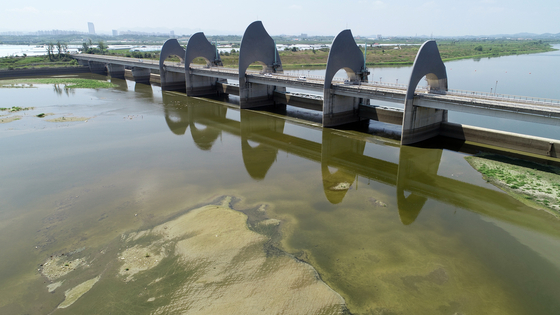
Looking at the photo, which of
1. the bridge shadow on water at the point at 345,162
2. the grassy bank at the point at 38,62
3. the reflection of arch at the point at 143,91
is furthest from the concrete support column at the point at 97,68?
the bridge shadow on water at the point at 345,162

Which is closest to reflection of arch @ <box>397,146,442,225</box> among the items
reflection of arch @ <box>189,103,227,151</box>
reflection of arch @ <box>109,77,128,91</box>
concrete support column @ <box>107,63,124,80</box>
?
reflection of arch @ <box>189,103,227,151</box>

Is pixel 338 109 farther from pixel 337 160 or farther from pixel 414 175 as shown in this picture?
pixel 414 175

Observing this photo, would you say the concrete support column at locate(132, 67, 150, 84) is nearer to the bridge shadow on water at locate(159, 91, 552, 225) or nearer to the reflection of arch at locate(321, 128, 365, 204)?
the bridge shadow on water at locate(159, 91, 552, 225)

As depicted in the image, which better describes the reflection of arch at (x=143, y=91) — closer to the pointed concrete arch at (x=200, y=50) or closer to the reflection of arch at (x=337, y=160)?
the pointed concrete arch at (x=200, y=50)

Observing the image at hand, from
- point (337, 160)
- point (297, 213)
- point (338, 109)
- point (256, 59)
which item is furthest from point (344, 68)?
point (297, 213)

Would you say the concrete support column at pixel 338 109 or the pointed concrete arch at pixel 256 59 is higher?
the pointed concrete arch at pixel 256 59

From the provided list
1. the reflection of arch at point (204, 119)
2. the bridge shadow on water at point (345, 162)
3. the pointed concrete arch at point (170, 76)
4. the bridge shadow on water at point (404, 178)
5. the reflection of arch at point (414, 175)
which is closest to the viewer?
the bridge shadow on water at point (404, 178)

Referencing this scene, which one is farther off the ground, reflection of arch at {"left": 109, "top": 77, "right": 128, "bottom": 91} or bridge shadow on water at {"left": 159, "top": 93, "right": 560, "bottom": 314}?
reflection of arch at {"left": 109, "top": 77, "right": 128, "bottom": 91}

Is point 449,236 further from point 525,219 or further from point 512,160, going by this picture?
point 512,160
